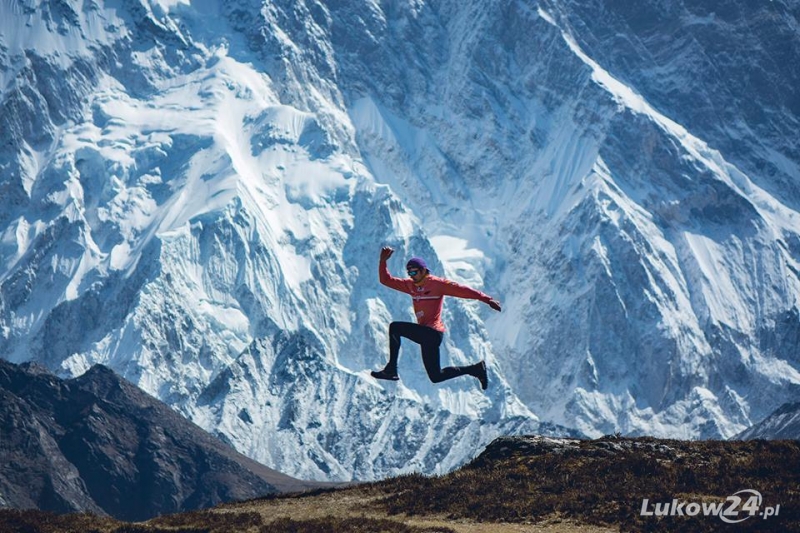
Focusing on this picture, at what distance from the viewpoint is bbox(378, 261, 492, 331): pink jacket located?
175 feet

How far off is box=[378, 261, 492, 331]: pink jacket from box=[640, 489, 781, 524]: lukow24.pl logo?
7.58 m

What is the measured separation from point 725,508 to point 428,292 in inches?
403

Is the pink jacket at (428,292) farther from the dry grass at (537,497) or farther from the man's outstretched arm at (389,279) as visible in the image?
the dry grass at (537,497)

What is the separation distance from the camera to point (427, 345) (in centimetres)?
5428

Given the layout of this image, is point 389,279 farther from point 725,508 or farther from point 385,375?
point 725,508

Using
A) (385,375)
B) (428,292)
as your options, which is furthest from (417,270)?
(385,375)

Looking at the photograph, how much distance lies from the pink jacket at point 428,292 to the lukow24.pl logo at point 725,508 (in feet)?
24.9

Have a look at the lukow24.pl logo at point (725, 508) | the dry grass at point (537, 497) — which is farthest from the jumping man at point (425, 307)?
the lukow24.pl logo at point (725, 508)

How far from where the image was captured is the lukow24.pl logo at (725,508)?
2026 inches

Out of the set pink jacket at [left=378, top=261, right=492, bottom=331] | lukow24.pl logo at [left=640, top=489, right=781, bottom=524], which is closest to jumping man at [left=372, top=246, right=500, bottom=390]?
pink jacket at [left=378, top=261, right=492, bottom=331]

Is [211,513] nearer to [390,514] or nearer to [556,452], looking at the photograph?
[390,514]

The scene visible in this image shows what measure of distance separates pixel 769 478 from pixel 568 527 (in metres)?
7.46

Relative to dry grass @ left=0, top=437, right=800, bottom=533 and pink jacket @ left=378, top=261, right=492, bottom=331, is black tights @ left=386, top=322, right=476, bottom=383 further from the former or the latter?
dry grass @ left=0, top=437, right=800, bottom=533

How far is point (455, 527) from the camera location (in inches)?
2052
